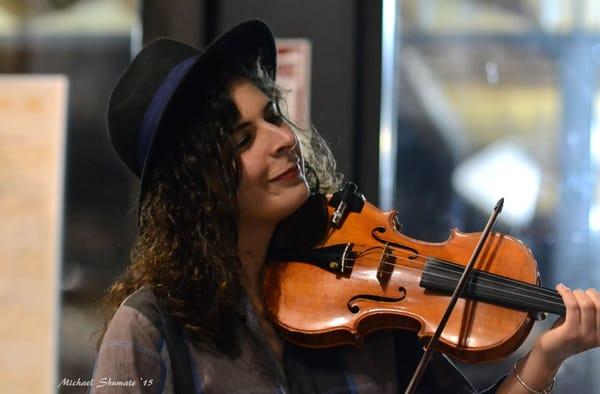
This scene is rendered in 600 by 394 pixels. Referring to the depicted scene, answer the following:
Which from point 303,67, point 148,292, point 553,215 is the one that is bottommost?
point 553,215

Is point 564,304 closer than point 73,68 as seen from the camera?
Yes

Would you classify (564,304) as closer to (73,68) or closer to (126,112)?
(126,112)

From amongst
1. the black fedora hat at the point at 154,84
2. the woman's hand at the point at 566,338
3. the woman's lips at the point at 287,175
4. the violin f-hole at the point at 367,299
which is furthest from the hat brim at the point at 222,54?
the woman's hand at the point at 566,338

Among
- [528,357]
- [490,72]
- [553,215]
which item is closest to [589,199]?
[553,215]

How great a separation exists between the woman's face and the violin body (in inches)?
4.1

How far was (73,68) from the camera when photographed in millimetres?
2143

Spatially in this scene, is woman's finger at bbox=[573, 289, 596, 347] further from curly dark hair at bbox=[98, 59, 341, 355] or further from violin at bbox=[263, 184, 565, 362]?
curly dark hair at bbox=[98, 59, 341, 355]

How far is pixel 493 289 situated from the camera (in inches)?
46.7

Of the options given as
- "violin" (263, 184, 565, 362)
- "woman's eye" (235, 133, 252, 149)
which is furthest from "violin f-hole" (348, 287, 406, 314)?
"woman's eye" (235, 133, 252, 149)

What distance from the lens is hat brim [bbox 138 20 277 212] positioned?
1223 millimetres

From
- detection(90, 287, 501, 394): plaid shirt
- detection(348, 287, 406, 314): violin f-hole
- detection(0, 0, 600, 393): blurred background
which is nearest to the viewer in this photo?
detection(90, 287, 501, 394): plaid shirt

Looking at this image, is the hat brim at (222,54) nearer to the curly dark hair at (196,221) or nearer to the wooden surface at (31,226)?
the curly dark hair at (196,221)

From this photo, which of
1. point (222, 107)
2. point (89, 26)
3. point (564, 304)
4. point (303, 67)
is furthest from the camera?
point (89, 26)

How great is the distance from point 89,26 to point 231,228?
1.08m
